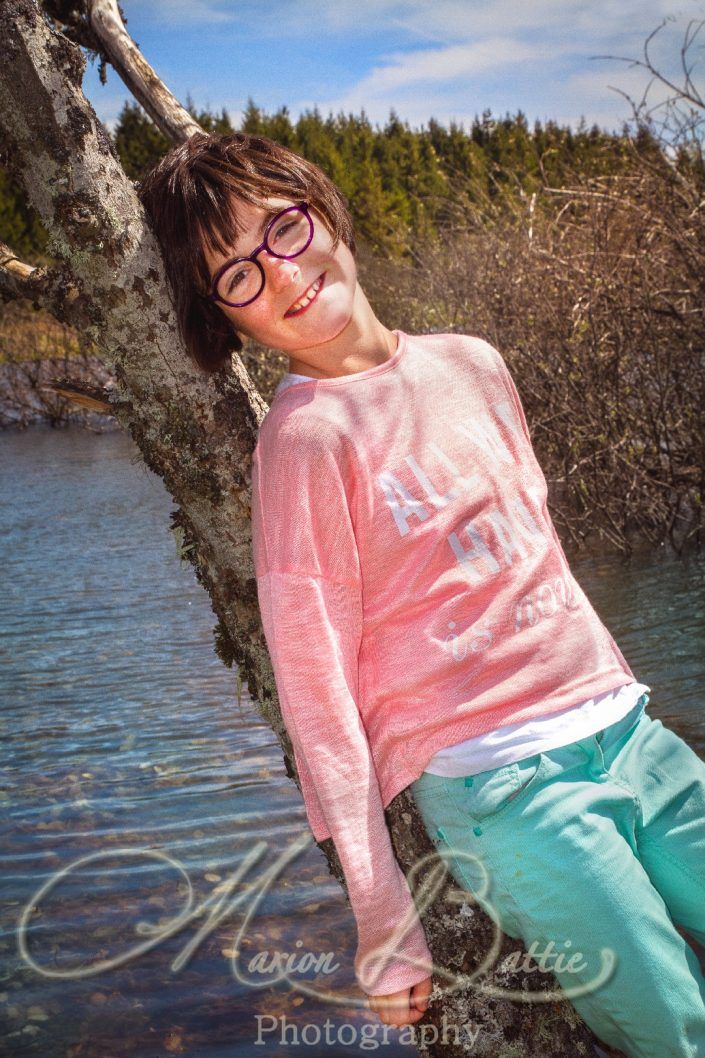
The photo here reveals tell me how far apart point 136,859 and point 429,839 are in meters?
2.56

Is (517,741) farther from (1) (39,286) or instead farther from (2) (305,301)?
(1) (39,286)

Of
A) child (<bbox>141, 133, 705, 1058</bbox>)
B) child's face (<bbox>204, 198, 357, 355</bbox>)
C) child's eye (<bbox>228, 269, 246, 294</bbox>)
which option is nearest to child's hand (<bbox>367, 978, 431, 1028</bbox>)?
child (<bbox>141, 133, 705, 1058</bbox>)

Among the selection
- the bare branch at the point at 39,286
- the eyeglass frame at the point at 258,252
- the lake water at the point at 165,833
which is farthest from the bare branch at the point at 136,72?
the lake water at the point at 165,833

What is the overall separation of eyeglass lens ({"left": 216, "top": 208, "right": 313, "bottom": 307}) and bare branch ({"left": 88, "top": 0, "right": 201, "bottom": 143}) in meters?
0.69

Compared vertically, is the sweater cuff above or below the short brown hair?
below

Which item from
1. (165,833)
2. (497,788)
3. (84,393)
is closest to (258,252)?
(84,393)

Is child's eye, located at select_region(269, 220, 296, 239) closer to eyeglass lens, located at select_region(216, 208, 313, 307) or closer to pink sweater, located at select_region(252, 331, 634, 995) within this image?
eyeglass lens, located at select_region(216, 208, 313, 307)

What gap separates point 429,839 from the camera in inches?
71.6

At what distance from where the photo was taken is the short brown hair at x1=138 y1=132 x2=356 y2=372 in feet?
6.23

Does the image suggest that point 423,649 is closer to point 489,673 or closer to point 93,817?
point 489,673

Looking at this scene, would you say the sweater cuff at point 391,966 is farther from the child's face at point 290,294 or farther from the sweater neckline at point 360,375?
the child's face at point 290,294

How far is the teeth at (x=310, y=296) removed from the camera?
194 centimetres

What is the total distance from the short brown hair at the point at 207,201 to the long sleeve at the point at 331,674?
297 mm

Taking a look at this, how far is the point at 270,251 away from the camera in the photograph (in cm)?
192
